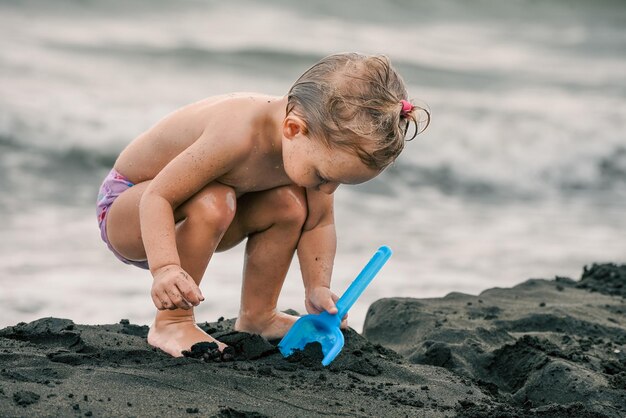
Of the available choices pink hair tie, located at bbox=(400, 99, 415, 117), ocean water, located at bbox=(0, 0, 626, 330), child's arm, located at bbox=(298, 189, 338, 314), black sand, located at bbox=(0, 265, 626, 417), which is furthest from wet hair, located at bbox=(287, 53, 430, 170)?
ocean water, located at bbox=(0, 0, 626, 330)

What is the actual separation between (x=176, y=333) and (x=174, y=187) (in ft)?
1.39

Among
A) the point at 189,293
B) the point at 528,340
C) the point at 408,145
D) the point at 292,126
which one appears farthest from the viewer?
the point at 408,145

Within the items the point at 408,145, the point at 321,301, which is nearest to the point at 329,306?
the point at 321,301

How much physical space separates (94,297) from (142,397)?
2.09 m

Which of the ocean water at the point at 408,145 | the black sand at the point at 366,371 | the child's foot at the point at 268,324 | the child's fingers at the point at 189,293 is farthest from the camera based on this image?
the ocean water at the point at 408,145

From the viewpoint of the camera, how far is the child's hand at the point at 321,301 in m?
2.82

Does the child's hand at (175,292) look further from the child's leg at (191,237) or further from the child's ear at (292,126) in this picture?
the child's ear at (292,126)

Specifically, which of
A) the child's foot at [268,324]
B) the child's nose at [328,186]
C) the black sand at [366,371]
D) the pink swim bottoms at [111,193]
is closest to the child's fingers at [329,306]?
the black sand at [366,371]

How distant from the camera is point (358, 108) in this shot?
8.07 feet

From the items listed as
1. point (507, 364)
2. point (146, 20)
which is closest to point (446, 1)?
point (146, 20)

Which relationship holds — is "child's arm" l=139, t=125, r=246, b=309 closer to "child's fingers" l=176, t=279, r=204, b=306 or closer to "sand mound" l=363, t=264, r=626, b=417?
"child's fingers" l=176, t=279, r=204, b=306

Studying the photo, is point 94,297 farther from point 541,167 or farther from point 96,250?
point 541,167

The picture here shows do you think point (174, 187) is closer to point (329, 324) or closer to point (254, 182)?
point (254, 182)

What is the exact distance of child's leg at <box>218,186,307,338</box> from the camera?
114 inches
